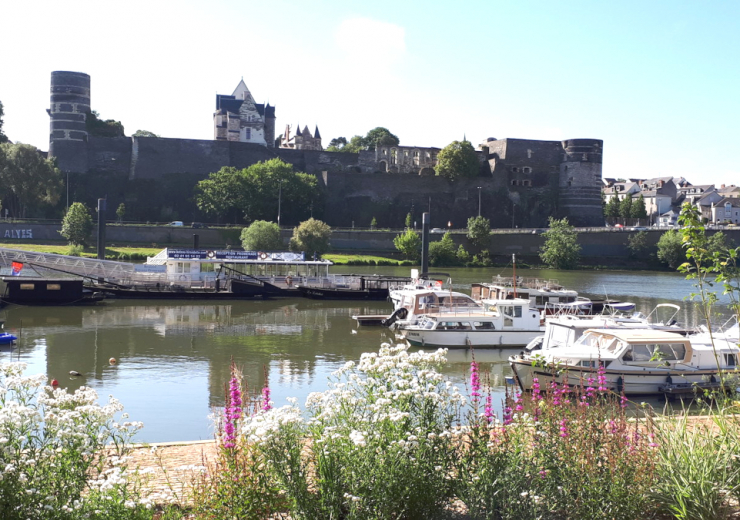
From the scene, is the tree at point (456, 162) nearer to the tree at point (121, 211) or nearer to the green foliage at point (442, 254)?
the green foliage at point (442, 254)

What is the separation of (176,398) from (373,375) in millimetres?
10402

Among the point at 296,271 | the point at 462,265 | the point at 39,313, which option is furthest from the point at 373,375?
the point at 462,265

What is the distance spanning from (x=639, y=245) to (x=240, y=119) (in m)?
51.9

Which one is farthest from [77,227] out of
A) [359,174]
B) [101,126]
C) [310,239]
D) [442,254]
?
[359,174]

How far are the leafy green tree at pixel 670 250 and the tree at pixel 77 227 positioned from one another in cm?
4865

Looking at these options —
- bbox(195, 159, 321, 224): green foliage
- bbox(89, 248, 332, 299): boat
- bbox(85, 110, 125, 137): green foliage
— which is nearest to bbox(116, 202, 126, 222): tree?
bbox(195, 159, 321, 224): green foliage

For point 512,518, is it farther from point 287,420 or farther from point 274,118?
point 274,118

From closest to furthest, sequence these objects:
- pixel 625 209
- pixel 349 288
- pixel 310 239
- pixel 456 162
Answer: pixel 349 288
pixel 310 239
pixel 456 162
pixel 625 209

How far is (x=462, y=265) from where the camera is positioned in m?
66.8

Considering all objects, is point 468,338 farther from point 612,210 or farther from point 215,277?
point 612,210

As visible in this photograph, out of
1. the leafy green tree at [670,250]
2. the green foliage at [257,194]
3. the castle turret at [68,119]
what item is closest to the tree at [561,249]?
the leafy green tree at [670,250]

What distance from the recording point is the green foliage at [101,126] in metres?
79.7

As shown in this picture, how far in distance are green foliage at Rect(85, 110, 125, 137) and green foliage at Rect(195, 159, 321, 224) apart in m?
14.2

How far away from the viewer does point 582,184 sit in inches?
3378
